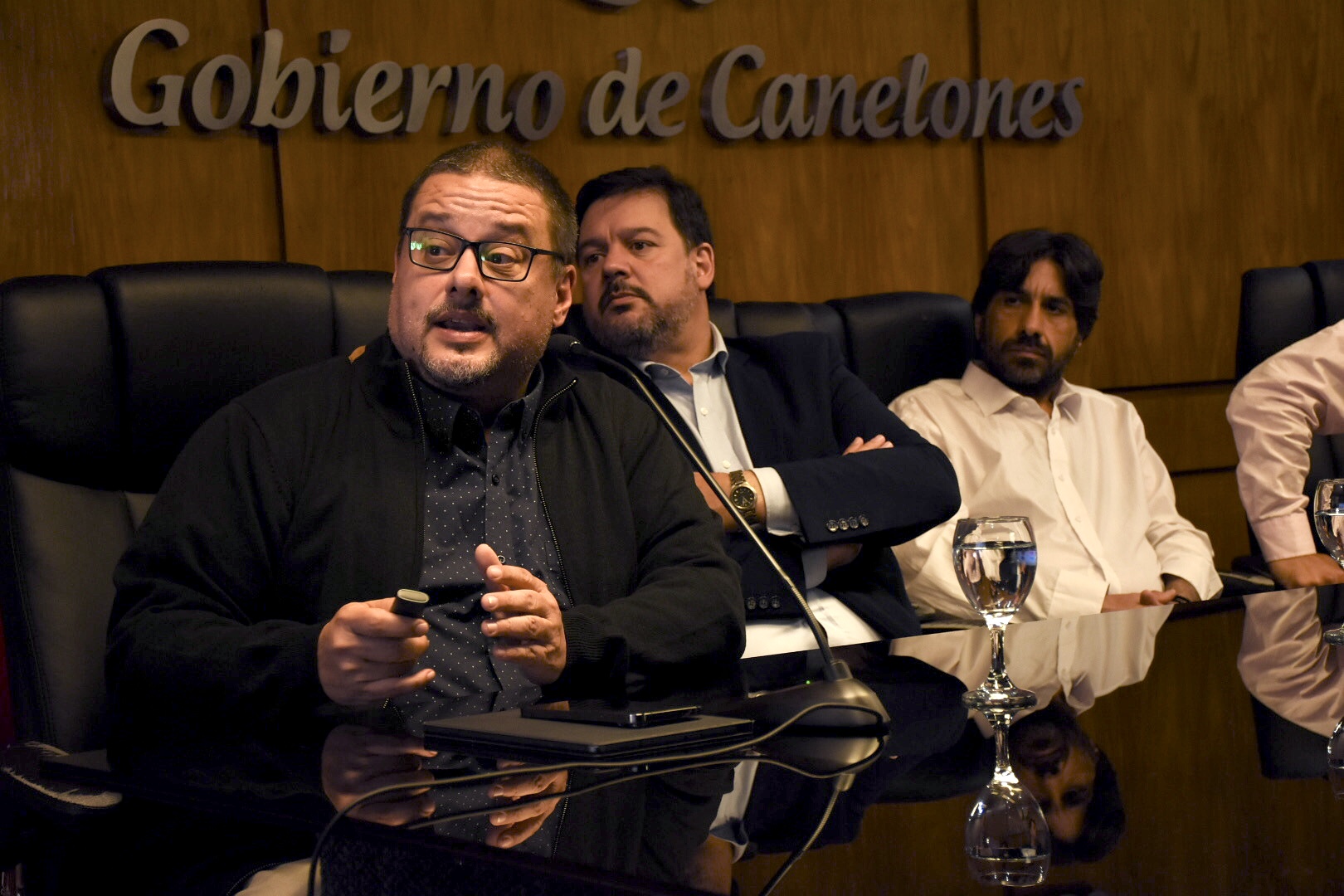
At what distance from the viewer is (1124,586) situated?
2.97 meters

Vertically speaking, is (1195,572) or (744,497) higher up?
(744,497)

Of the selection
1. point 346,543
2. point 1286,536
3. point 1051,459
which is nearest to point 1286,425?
point 1286,536

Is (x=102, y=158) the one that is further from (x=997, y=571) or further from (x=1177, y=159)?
(x=1177, y=159)

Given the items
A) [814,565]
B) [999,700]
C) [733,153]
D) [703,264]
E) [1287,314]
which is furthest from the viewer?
[733,153]

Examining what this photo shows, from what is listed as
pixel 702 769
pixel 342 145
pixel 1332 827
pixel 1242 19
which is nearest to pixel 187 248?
pixel 342 145

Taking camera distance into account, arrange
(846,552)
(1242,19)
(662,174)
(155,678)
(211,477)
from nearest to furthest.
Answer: (155,678) → (211,477) → (846,552) → (662,174) → (1242,19)

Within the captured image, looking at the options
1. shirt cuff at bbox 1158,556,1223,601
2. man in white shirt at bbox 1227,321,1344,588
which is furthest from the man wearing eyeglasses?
man in white shirt at bbox 1227,321,1344,588

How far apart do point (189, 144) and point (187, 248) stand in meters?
0.22

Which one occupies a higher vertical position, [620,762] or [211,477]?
[211,477]

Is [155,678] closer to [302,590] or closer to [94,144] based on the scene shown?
[302,590]

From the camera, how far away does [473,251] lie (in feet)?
6.16

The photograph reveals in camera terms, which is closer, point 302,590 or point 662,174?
point 302,590

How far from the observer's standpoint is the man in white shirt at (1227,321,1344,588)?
303 centimetres

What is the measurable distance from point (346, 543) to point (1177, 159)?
350 centimetres
